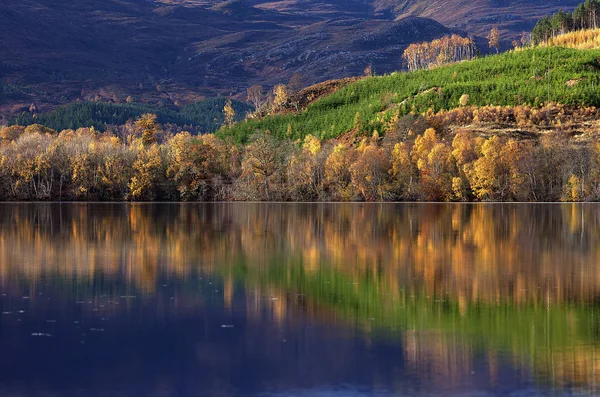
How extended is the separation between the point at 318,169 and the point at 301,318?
86359 millimetres

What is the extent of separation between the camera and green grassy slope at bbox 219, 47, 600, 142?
126 metres

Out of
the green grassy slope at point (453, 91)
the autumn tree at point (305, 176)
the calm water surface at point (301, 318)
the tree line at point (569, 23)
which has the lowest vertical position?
the calm water surface at point (301, 318)

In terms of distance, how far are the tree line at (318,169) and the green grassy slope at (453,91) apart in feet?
41.9

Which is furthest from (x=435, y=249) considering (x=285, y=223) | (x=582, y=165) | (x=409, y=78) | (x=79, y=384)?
(x=409, y=78)

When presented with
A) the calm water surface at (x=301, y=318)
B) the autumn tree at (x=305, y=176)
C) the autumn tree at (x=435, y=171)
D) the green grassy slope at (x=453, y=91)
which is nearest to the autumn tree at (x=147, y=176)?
the autumn tree at (x=305, y=176)

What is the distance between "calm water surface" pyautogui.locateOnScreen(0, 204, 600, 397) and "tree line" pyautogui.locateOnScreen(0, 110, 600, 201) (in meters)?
56.5

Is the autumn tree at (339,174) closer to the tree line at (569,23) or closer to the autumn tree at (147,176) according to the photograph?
the autumn tree at (147,176)

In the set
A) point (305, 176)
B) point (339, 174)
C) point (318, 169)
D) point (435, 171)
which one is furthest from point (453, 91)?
point (305, 176)

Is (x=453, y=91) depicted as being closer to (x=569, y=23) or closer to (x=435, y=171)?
(x=435, y=171)

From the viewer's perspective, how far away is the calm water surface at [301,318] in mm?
17672

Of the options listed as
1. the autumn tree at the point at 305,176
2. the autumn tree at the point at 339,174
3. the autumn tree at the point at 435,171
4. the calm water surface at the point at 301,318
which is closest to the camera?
the calm water surface at the point at 301,318

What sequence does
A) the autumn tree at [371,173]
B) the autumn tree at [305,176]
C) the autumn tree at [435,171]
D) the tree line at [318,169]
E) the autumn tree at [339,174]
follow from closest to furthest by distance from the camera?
the tree line at [318,169] → the autumn tree at [435,171] → the autumn tree at [371,173] → the autumn tree at [339,174] → the autumn tree at [305,176]

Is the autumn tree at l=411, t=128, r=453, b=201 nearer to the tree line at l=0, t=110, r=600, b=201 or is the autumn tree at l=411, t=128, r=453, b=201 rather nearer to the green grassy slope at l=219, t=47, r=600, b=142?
the tree line at l=0, t=110, r=600, b=201

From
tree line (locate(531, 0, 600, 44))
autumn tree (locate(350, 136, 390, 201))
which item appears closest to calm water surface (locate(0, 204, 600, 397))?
autumn tree (locate(350, 136, 390, 201))
